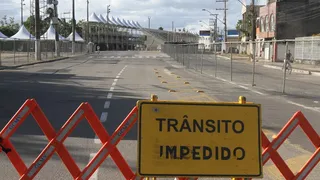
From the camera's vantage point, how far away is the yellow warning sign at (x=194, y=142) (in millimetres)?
4695

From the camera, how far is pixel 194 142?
474 centimetres

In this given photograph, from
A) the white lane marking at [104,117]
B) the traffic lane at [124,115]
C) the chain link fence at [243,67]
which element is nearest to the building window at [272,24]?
the chain link fence at [243,67]

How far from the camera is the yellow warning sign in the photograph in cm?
470

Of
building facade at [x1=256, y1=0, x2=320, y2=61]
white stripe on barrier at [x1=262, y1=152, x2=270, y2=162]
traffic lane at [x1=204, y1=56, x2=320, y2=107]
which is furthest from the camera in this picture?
building facade at [x1=256, y1=0, x2=320, y2=61]

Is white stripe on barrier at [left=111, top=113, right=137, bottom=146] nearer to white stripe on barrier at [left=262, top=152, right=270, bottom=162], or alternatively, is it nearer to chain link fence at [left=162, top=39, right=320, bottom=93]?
white stripe on barrier at [left=262, top=152, right=270, bottom=162]

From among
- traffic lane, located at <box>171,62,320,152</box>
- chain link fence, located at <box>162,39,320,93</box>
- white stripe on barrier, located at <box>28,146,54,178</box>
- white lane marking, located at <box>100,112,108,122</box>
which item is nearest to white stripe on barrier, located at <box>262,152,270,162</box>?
white stripe on barrier, located at <box>28,146,54,178</box>

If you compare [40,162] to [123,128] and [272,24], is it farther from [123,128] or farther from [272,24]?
[272,24]

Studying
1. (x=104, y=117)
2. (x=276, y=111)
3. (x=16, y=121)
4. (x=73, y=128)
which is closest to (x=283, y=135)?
(x=73, y=128)

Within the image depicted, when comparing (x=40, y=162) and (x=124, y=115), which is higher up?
(x=40, y=162)

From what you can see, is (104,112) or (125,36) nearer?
(104,112)

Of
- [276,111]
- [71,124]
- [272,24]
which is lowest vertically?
[276,111]

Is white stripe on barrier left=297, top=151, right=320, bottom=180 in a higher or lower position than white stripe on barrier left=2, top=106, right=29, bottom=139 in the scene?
lower

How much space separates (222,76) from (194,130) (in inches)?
838

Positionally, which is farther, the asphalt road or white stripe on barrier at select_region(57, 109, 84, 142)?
the asphalt road
